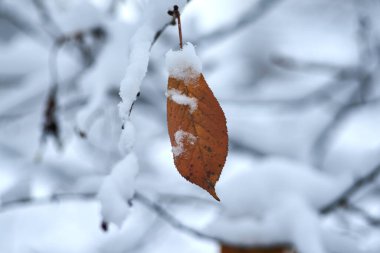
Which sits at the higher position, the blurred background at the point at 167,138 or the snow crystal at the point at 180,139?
the blurred background at the point at 167,138

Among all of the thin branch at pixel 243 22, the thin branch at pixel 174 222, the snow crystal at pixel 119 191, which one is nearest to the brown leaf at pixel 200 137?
the snow crystal at pixel 119 191

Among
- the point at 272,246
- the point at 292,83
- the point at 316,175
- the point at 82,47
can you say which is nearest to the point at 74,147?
the point at 82,47

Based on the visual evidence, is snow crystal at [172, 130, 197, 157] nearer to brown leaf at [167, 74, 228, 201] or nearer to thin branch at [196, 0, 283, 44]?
brown leaf at [167, 74, 228, 201]

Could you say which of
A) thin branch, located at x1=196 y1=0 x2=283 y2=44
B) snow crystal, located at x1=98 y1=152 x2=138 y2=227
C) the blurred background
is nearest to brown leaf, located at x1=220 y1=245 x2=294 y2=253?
the blurred background

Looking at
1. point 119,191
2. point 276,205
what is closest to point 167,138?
point 276,205

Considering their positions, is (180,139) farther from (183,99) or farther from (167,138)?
(167,138)

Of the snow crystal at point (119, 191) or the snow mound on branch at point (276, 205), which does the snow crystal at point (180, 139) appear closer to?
the snow crystal at point (119, 191)

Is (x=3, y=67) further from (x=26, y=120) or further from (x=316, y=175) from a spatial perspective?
(x=316, y=175)
